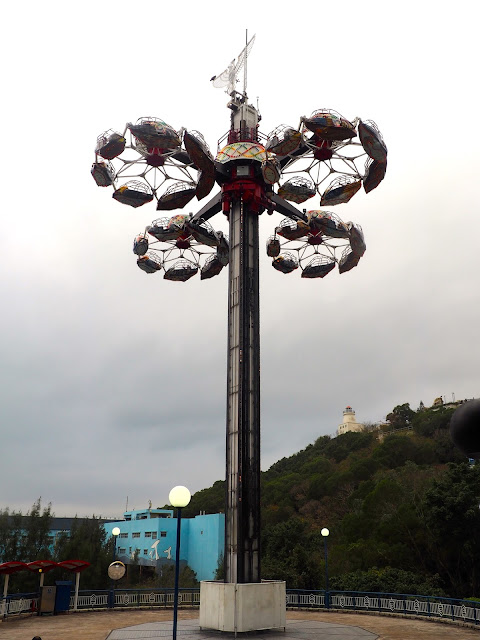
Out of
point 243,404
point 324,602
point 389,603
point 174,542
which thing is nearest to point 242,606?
point 243,404

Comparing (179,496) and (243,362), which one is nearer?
(179,496)

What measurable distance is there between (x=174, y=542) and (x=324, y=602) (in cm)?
6093

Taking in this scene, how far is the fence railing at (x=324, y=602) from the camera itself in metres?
22.2

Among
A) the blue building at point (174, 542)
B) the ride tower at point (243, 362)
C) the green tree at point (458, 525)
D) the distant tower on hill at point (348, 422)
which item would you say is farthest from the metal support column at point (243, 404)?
the distant tower on hill at point (348, 422)

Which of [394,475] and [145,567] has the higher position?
[394,475]

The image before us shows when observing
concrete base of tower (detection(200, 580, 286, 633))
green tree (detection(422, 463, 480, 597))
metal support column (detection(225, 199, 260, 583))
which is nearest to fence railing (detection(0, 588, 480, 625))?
concrete base of tower (detection(200, 580, 286, 633))

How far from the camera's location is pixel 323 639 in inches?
690

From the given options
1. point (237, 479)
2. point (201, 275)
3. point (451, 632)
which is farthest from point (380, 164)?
point (451, 632)

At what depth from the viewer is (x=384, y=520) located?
5094 cm

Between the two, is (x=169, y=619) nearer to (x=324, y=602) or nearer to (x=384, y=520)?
(x=324, y=602)

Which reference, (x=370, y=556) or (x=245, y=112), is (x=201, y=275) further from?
(x=370, y=556)

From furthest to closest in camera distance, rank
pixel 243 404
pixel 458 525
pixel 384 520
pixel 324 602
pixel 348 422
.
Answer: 1. pixel 348 422
2. pixel 384 520
3. pixel 458 525
4. pixel 324 602
5. pixel 243 404

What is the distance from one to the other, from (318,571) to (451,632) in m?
13.0

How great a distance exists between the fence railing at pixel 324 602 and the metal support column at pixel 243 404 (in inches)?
322
